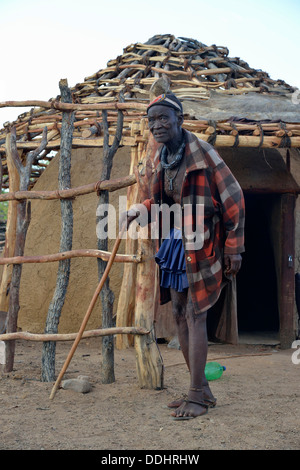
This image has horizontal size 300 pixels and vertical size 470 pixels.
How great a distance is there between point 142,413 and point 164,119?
173 centimetres

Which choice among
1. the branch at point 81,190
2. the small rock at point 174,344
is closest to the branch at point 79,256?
the branch at point 81,190

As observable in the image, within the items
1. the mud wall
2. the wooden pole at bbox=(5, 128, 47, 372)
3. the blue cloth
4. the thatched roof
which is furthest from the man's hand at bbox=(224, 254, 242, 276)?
the mud wall

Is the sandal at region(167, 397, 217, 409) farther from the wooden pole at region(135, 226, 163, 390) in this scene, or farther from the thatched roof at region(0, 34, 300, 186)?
the thatched roof at region(0, 34, 300, 186)

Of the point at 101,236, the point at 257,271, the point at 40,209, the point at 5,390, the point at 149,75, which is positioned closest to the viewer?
the point at 5,390

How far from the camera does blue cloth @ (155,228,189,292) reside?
3238mm

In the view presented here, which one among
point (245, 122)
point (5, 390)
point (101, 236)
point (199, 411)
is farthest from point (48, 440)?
point (245, 122)

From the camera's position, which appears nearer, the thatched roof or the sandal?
the sandal

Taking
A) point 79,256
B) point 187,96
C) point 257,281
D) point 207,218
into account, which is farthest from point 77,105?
point 257,281

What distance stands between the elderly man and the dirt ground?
0.23m

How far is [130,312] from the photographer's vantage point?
18.8 ft

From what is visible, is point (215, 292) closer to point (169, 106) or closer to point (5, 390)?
point (169, 106)

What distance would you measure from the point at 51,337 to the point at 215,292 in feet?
4.73

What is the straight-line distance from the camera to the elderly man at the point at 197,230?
3125mm

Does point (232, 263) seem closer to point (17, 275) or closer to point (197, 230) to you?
point (197, 230)
